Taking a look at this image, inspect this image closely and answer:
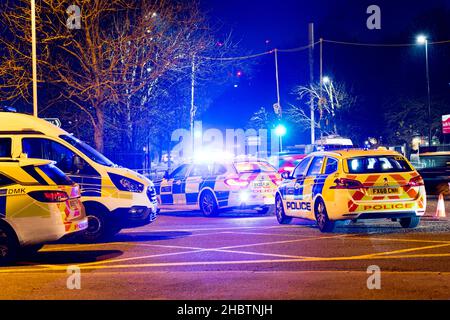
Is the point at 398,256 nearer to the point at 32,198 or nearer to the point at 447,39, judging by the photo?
the point at 32,198

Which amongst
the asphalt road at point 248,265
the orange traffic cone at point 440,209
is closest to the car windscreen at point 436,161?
the orange traffic cone at point 440,209

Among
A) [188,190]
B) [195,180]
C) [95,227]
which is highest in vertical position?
[195,180]

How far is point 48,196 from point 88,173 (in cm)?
259

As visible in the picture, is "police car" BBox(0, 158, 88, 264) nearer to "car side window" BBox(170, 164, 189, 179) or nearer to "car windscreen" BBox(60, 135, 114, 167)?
"car windscreen" BBox(60, 135, 114, 167)

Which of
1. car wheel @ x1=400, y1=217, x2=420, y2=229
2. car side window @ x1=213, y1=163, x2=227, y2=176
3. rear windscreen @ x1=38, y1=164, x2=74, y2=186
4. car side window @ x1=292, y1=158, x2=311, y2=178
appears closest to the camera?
rear windscreen @ x1=38, y1=164, x2=74, y2=186

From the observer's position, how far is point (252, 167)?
17250mm

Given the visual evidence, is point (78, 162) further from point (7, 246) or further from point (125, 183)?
point (7, 246)

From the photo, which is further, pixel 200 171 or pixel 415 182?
pixel 200 171

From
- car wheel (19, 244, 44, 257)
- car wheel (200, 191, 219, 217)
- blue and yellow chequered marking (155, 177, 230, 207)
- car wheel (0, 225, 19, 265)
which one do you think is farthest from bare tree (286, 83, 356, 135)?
car wheel (0, 225, 19, 265)

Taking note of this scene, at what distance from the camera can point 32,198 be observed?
9391 mm

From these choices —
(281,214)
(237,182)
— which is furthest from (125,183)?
(237,182)

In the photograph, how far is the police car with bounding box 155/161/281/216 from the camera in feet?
54.3

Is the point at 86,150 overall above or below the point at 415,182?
above
